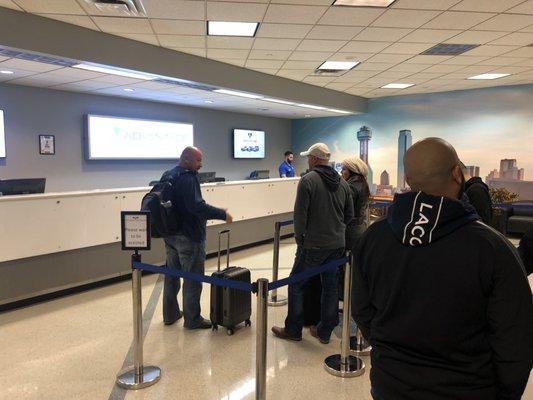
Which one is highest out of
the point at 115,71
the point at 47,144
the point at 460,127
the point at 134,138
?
the point at 115,71

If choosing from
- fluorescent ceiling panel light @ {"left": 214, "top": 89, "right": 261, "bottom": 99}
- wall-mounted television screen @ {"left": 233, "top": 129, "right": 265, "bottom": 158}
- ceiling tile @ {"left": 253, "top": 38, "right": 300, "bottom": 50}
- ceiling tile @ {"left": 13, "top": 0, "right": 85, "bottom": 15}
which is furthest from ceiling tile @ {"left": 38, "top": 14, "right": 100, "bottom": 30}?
wall-mounted television screen @ {"left": 233, "top": 129, "right": 265, "bottom": 158}

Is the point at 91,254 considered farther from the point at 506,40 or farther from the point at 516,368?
the point at 506,40

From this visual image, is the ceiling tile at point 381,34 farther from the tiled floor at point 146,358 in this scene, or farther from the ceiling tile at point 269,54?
the tiled floor at point 146,358

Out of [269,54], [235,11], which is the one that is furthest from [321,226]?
[269,54]

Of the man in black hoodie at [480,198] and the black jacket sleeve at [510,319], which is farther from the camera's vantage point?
the man in black hoodie at [480,198]

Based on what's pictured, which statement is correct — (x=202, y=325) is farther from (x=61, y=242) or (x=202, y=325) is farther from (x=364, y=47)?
(x=364, y=47)

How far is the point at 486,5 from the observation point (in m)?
4.02

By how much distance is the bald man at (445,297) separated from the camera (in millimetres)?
1095

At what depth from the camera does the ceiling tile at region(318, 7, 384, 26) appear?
13.5 feet

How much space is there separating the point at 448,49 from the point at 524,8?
1.66 meters

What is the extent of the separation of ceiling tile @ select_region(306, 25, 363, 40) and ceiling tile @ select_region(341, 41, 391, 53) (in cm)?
32

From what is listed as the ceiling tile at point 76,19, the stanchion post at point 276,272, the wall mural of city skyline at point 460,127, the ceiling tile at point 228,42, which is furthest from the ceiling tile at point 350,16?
the wall mural of city skyline at point 460,127

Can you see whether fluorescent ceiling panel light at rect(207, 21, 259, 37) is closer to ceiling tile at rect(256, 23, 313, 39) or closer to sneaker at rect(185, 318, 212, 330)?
ceiling tile at rect(256, 23, 313, 39)

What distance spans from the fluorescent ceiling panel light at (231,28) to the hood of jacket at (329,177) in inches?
87.8
